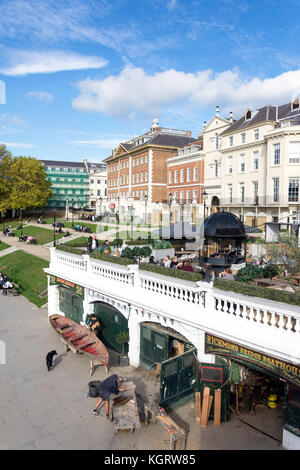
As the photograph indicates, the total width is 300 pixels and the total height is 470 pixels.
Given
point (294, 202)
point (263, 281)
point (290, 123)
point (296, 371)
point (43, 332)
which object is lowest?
point (43, 332)

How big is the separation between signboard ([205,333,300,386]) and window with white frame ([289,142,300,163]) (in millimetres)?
29899

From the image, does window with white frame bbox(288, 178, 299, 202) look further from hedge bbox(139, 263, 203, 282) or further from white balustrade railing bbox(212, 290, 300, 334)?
white balustrade railing bbox(212, 290, 300, 334)

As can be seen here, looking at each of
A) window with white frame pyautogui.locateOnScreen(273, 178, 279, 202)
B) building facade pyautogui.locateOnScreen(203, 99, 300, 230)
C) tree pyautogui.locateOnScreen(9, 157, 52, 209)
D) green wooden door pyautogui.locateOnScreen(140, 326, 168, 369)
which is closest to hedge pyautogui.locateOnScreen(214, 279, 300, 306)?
green wooden door pyautogui.locateOnScreen(140, 326, 168, 369)

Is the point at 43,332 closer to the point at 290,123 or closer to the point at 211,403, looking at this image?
the point at 211,403

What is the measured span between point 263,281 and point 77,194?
320ft

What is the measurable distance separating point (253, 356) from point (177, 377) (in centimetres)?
281

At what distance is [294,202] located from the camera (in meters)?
35.2

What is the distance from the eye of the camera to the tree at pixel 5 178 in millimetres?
62781

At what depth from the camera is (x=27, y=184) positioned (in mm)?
63406

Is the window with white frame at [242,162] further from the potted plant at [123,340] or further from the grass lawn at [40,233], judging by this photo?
the potted plant at [123,340]

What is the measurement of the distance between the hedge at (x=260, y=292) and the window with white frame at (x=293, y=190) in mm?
29056

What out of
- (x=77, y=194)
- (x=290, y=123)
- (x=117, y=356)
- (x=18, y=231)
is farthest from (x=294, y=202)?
(x=77, y=194)

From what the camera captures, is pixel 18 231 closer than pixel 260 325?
No

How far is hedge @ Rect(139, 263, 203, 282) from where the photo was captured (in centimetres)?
1064
